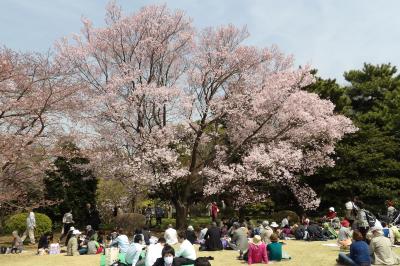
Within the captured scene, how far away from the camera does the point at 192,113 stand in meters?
24.9

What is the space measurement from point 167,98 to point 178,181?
518 cm

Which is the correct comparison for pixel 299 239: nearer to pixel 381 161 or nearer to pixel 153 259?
pixel 153 259

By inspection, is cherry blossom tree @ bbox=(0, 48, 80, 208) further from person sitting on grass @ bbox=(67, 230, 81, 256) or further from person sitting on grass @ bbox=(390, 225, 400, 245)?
person sitting on grass @ bbox=(390, 225, 400, 245)

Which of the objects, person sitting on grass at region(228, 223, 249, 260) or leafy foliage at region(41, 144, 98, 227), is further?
leafy foliage at region(41, 144, 98, 227)

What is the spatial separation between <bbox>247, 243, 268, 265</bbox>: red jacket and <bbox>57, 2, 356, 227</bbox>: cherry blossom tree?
987 centimetres

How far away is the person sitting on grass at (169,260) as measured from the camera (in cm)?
1216

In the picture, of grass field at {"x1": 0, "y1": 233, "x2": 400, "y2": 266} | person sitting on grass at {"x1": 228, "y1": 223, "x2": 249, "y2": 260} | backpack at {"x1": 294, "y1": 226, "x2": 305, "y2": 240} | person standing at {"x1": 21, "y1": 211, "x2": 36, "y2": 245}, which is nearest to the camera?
grass field at {"x1": 0, "y1": 233, "x2": 400, "y2": 266}

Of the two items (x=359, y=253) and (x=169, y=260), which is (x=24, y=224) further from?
(x=359, y=253)

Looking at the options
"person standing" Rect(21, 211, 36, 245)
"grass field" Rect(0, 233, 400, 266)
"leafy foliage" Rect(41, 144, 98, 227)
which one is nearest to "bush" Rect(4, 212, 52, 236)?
"person standing" Rect(21, 211, 36, 245)

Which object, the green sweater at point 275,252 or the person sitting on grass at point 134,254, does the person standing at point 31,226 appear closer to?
the person sitting on grass at point 134,254

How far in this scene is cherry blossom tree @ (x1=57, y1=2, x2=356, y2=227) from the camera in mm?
23953

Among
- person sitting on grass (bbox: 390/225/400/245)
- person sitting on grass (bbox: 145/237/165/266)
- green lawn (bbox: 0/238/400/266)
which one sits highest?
person sitting on grass (bbox: 390/225/400/245)

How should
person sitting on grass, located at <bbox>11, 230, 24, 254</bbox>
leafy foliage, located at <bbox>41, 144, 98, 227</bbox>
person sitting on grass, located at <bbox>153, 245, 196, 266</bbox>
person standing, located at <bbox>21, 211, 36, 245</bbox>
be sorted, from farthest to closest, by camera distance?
1. leafy foliage, located at <bbox>41, 144, 98, 227</bbox>
2. person standing, located at <bbox>21, 211, 36, 245</bbox>
3. person sitting on grass, located at <bbox>11, 230, 24, 254</bbox>
4. person sitting on grass, located at <bbox>153, 245, 196, 266</bbox>

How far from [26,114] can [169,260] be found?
10.4m
